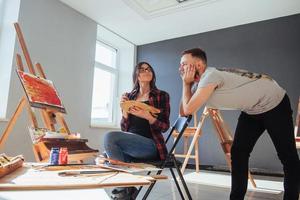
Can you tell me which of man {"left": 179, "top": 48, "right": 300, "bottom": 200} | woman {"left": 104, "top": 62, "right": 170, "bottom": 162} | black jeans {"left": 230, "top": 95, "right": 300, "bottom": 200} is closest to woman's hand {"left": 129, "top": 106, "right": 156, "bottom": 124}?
woman {"left": 104, "top": 62, "right": 170, "bottom": 162}

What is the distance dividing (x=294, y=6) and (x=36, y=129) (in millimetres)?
3429

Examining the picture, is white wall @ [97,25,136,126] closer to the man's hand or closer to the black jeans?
the man's hand

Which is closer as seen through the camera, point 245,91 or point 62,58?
point 245,91

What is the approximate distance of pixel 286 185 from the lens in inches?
51.6

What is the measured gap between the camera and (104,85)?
4449 mm

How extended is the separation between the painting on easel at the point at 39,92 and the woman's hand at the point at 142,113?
2.18ft

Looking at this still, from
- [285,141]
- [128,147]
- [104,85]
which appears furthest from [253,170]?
[104,85]

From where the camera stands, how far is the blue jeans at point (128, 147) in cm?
144

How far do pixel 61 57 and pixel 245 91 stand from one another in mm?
2574

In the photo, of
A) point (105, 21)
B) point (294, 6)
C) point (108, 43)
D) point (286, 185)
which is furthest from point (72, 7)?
point (286, 185)

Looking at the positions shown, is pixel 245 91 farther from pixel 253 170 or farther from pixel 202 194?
pixel 253 170

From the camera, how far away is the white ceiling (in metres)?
3.33

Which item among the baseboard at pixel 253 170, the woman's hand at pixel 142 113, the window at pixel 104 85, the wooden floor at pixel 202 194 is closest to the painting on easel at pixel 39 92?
the woman's hand at pixel 142 113

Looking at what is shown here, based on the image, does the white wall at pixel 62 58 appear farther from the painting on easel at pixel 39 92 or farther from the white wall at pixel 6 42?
the painting on easel at pixel 39 92
